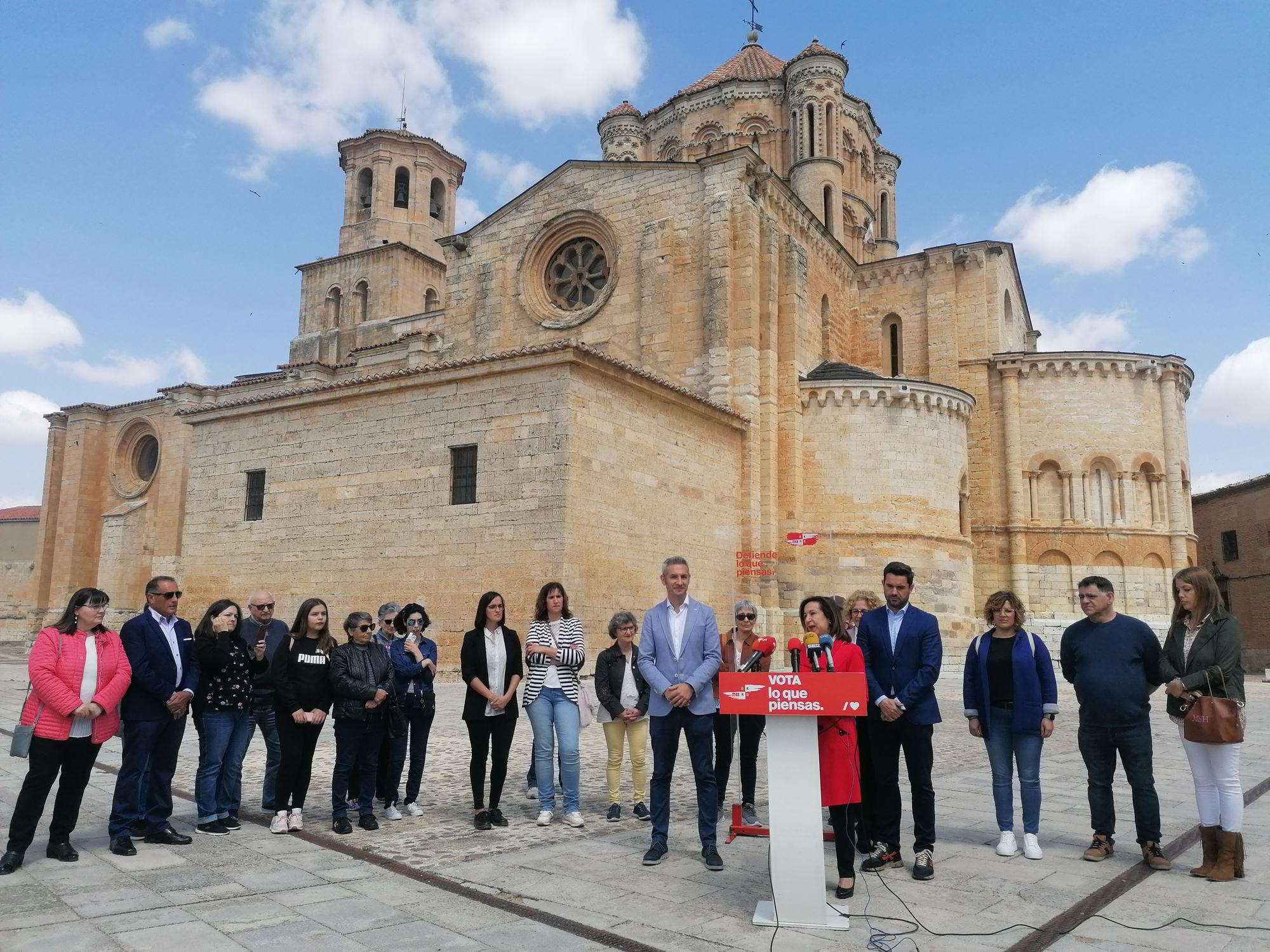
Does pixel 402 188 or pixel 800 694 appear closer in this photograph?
pixel 800 694

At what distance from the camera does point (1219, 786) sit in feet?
17.4

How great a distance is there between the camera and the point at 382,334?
3172 centimetres

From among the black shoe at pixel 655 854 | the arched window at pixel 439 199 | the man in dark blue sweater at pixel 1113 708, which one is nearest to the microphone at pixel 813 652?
the black shoe at pixel 655 854

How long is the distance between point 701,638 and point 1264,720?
12.5m

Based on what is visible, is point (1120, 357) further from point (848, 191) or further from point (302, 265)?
point (302, 265)

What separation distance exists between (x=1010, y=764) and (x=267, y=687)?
5.09 m

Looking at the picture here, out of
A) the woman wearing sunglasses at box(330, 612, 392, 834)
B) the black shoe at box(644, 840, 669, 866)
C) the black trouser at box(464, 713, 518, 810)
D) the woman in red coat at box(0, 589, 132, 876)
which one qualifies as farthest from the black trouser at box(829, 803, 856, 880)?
the woman in red coat at box(0, 589, 132, 876)

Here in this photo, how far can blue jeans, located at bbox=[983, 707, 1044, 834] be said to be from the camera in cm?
570

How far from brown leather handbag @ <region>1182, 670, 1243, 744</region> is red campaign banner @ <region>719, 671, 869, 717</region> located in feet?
Answer: 7.10

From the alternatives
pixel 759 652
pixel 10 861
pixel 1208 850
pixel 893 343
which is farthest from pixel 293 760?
pixel 893 343

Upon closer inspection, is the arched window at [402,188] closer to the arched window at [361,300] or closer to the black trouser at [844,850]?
the arched window at [361,300]

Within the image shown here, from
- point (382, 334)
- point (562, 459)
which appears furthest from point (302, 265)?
point (562, 459)

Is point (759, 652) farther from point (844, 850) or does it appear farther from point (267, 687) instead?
point (267, 687)

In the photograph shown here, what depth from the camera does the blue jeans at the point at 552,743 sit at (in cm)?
664
